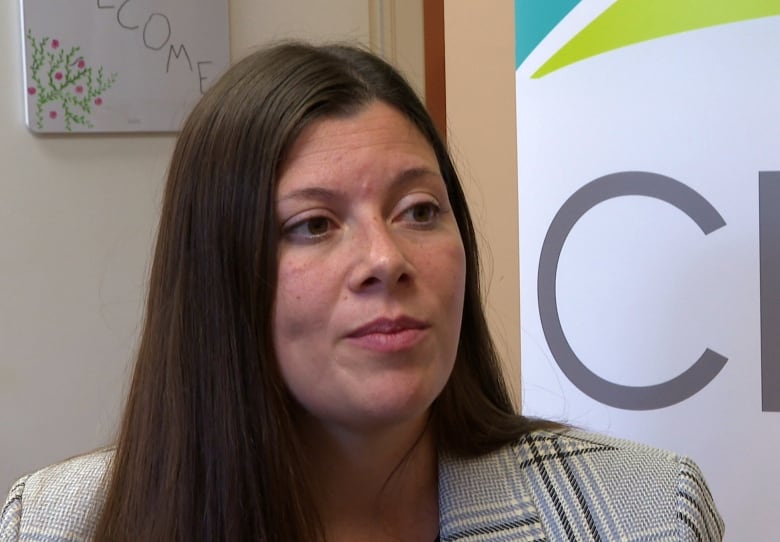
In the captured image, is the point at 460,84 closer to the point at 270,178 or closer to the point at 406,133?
the point at 406,133

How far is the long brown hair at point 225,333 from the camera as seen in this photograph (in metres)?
0.98

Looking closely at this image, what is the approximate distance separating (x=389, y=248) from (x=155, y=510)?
1.26 feet

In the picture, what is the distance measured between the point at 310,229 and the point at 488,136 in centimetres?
69

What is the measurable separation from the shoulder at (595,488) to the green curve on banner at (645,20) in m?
0.55

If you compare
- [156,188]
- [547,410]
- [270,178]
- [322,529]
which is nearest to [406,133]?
[270,178]

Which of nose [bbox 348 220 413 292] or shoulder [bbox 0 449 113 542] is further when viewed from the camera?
shoulder [bbox 0 449 113 542]

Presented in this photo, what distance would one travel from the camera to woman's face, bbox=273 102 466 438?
929 mm

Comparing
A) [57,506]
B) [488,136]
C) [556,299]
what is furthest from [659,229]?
[57,506]

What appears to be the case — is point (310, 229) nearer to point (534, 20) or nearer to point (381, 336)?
point (381, 336)

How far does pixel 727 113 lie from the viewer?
124 cm

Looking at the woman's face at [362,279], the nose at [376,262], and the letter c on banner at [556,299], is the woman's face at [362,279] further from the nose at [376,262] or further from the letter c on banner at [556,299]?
the letter c on banner at [556,299]

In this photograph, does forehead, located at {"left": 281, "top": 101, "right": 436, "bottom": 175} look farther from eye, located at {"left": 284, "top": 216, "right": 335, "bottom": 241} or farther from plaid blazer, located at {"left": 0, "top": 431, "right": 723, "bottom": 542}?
plaid blazer, located at {"left": 0, "top": 431, "right": 723, "bottom": 542}

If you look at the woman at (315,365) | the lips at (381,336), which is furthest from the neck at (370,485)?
the lips at (381,336)

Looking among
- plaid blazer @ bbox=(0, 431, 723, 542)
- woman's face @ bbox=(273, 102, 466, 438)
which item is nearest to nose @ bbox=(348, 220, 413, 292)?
woman's face @ bbox=(273, 102, 466, 438)
